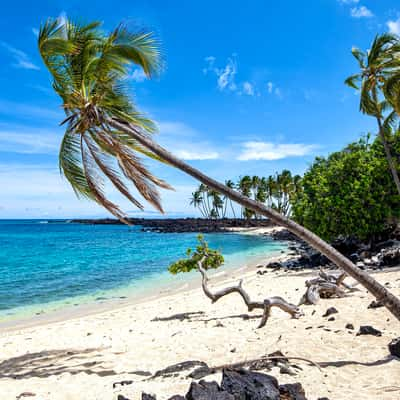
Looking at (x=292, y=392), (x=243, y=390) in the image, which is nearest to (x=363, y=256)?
(x=292, y=392)

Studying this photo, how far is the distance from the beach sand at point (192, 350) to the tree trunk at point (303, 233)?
42.1 inches

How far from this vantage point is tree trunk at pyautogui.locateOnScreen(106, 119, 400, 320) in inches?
176

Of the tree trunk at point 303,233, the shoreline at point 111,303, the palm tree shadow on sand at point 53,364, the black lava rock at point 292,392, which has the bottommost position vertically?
the shoreline at point 111,303

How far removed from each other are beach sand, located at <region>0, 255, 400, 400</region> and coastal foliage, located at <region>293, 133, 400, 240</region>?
6.89 metres

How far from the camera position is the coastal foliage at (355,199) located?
17266 mm

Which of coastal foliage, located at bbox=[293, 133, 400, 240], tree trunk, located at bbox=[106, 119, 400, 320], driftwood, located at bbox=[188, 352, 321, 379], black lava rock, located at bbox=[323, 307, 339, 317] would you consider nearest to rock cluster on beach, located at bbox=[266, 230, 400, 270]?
coastal foliage, located at bbox=[293, 133, 400, 240]

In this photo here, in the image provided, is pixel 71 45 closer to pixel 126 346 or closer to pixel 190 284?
pixel 126 346

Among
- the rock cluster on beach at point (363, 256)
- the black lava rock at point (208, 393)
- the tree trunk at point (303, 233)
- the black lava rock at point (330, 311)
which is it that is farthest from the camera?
the rock cluster on beach at point (363, 256)

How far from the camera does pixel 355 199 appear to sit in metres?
17.3

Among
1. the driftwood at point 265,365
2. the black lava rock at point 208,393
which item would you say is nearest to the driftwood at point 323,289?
the driftwood at point 265,365

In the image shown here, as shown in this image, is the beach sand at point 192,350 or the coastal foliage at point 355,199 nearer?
the beach sand at point 192,350

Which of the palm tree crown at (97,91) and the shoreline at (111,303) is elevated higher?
the palm tree crown at (97,91)

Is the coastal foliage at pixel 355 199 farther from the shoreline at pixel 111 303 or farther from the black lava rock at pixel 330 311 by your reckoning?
the black lava rock at pixel 330 311

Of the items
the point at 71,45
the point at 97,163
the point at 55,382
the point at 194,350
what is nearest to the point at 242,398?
the point at 194,350
